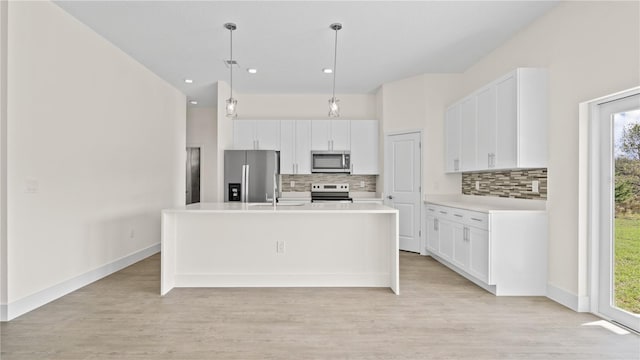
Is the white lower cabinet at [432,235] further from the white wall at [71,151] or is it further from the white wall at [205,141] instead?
the white wall at [205,141]

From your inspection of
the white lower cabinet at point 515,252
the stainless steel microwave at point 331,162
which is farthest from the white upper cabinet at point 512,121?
the stainless steel microwave at point 331,162

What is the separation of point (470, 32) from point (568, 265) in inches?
98.3

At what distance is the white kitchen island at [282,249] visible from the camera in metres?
3.71

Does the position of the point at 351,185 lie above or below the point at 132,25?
below

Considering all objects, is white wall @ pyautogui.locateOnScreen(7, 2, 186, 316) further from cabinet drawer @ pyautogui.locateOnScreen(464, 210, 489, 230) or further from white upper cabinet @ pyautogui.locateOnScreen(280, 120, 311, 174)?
cabinet drawer @ pyautogui.locateOnScreen(464, 210, 489, 230)

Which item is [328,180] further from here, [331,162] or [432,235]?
[432,235]

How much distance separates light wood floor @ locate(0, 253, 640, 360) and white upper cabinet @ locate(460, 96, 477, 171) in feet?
5.40

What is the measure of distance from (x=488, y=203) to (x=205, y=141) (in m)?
5.62

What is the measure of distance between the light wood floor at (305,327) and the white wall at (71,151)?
48 cm

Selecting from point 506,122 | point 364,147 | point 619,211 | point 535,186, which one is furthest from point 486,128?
point 364,147

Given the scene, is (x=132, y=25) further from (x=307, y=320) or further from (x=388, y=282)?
(x=388, y=282)

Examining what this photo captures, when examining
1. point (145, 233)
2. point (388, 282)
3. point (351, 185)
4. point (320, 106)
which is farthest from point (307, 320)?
point (320, 106)

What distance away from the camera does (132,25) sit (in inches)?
141

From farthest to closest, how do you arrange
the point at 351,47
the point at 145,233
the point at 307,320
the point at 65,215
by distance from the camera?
the point at 145,233 → the point at 351,47 → the point at 65,215 → the point at 307,320
